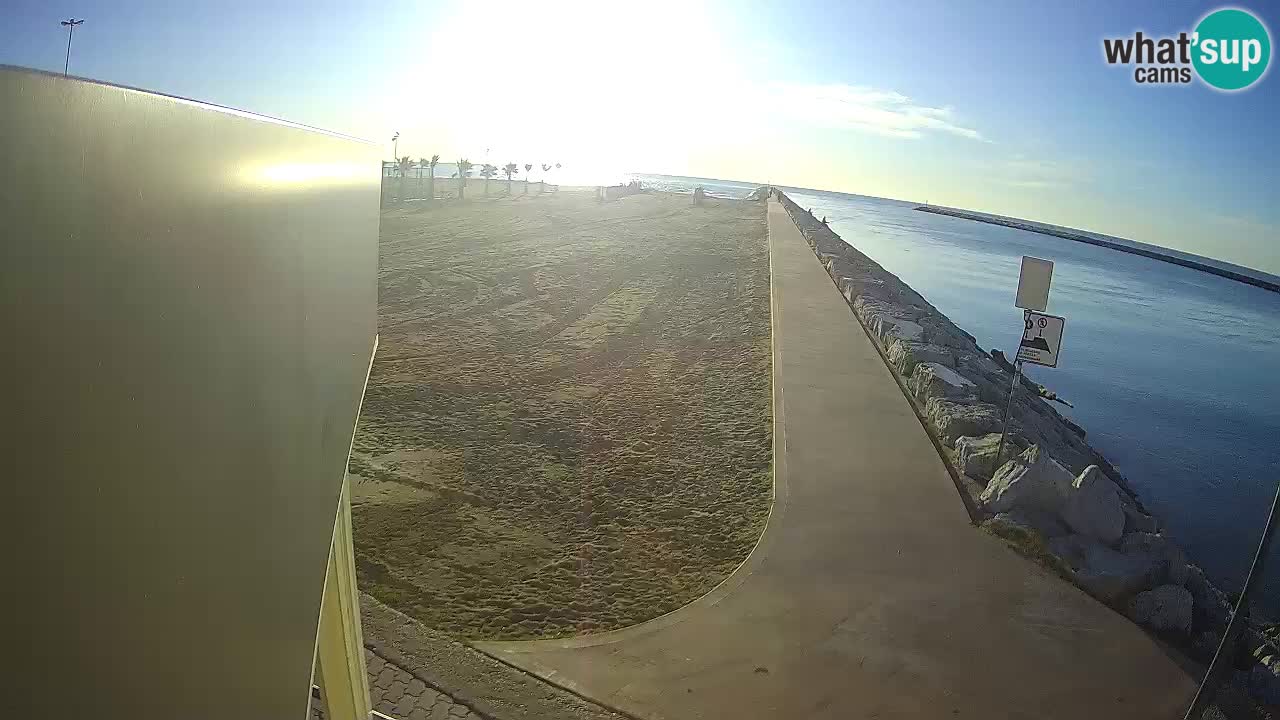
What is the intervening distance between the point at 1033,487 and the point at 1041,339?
1736 millimetres

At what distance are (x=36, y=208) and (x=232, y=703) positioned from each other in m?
0.95

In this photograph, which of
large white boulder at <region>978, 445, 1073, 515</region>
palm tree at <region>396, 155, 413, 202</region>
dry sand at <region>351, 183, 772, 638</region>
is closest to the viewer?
dry sand at <region>351, 183, 772, 638</region>

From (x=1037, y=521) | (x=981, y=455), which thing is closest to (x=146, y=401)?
(x=1037, y=521)

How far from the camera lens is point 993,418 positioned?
801 cm

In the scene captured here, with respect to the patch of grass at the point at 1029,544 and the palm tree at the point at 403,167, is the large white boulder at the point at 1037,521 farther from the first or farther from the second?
the palm tree at the point at 403,167

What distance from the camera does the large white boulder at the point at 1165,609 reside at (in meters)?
4.98

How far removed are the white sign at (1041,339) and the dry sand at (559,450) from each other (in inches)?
103

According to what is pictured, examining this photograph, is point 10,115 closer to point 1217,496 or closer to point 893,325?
point 893,325

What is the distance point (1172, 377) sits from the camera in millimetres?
19094

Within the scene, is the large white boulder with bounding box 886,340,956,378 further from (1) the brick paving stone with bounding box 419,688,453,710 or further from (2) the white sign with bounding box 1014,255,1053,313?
(1) the brick paving stone with bounding box 419,688,453,710

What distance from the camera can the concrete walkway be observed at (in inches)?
167

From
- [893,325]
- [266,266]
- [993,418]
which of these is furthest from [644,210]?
[266,266]

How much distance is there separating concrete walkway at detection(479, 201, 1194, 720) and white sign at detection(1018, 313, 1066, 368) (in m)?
1.43

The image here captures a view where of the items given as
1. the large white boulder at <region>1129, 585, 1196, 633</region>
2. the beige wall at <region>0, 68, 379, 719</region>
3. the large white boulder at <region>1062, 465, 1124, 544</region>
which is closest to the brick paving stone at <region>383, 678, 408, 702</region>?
the beige wall at <region>0, 68, 379, 719</region>
